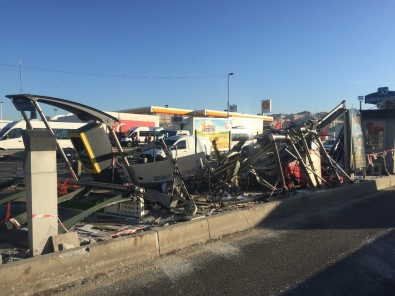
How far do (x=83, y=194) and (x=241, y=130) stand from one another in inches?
1409

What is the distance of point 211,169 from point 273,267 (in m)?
4.57

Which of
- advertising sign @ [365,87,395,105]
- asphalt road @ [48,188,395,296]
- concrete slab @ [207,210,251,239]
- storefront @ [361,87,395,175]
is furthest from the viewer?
advertising sign @ [365,87,395,105]

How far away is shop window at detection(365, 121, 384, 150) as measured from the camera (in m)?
17.5

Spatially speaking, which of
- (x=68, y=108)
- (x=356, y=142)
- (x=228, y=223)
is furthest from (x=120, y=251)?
(x=356, y=142)

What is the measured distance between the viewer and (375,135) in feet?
57.6

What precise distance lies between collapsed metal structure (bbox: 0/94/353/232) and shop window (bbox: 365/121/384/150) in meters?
5.53

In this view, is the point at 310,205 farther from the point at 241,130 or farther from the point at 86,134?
the point at 241,130

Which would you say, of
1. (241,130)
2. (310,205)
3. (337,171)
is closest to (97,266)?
(310,205)

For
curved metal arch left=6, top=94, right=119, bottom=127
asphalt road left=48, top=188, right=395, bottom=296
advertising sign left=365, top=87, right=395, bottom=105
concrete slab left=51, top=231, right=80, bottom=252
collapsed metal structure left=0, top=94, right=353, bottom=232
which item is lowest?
asphalt road left=48, top=188, right=395, bottom=296

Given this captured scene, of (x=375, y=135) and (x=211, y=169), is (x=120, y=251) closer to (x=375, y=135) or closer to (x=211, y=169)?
(x=211, y=169)

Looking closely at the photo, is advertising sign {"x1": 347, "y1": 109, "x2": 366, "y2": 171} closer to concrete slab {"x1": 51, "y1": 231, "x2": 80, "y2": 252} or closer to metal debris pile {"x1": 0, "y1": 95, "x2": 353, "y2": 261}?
metal debris pile {"x1": 0, "y1": 95, "x2": 353, "y2": 261}

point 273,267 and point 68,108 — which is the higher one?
point 68,108

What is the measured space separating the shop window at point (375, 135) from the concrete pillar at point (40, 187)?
50.2ft

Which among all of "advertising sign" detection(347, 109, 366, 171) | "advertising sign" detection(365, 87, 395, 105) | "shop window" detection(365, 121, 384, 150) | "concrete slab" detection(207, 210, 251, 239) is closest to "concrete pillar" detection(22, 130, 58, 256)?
"concrete slab" detection(207, 210, 251, 239)
